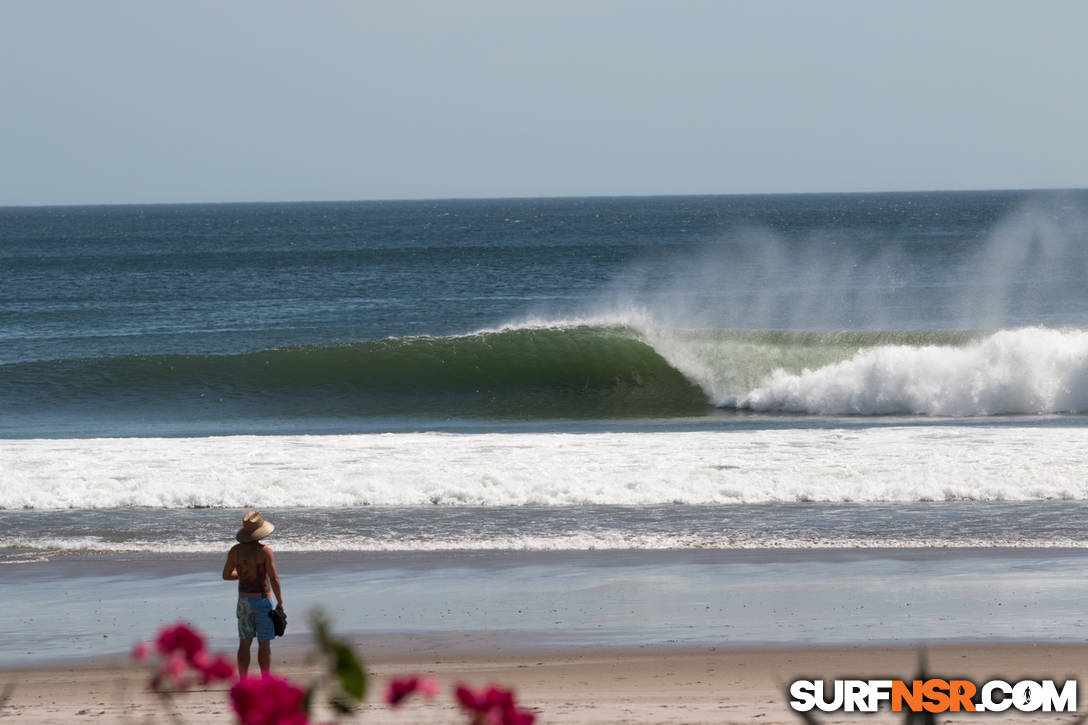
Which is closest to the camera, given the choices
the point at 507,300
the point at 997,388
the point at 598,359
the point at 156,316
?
the point at 997,388

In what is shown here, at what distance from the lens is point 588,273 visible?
64.6m

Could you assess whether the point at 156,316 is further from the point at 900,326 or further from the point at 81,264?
the point at 81,264

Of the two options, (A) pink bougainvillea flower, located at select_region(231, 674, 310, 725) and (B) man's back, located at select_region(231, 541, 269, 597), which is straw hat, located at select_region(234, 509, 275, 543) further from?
(A) pink bougainvillea flower, located at select_region(231, 674, 310, 725)

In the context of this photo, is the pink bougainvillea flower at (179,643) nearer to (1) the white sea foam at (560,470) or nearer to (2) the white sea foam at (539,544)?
(2) the white sea foam at (539,544)

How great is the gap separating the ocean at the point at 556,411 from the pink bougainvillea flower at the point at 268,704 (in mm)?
9363

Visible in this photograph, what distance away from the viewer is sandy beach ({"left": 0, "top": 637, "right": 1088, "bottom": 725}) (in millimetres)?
7008

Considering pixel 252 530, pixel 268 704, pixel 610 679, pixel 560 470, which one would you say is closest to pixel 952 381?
pixel 560 470

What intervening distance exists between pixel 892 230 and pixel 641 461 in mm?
93511

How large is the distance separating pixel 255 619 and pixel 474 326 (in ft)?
106

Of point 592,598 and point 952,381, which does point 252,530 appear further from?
point 952,381

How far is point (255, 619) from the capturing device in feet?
25.2

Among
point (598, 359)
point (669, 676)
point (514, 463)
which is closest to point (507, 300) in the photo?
point (598, 359)

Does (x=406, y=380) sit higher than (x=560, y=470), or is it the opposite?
(x=406, y=380)

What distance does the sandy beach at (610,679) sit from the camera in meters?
7.01
